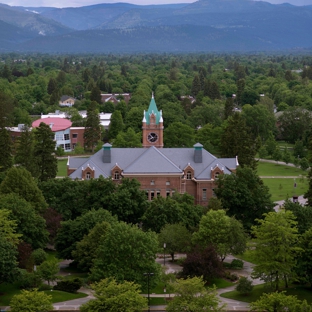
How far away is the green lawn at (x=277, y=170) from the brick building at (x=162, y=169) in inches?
1058

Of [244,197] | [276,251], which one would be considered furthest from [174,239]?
[244,197]

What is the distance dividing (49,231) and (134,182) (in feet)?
34.0

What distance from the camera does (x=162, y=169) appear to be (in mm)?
80812

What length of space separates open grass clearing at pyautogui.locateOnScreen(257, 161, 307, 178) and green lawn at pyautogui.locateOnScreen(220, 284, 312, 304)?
162ft

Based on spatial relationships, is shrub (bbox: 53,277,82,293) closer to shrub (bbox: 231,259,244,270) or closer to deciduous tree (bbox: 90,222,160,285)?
deciduous tree (bbox: 90,222,160,285)

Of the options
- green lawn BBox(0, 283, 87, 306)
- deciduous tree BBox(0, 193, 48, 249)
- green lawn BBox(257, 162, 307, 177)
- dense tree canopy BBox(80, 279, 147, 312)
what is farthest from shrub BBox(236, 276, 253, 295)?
green lawn BBox(257, 162, 307, 177)

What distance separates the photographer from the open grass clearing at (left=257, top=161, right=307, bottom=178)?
108675 mm

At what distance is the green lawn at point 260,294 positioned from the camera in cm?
5709

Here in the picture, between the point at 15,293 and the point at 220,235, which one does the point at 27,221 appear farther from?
the point at 220,235

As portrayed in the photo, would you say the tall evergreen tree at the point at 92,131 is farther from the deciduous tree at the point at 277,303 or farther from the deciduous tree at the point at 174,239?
the deciduous tree at the point at 277,303

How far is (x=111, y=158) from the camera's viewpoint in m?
82.4

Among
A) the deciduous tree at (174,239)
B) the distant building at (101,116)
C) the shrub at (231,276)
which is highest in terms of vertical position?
the distant building at (101,116)

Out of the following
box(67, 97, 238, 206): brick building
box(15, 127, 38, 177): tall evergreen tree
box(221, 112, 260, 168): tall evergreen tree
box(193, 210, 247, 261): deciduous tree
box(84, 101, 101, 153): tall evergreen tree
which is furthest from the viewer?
box(84, 101, 101, 153): tall evergreen tree

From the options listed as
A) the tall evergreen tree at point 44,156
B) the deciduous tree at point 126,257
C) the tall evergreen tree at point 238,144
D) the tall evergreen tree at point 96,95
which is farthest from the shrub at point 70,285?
the tall evergreen tree at point 96,95
